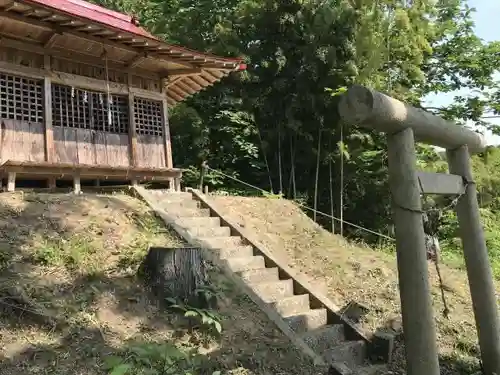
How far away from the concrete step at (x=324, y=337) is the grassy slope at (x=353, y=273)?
0.65m

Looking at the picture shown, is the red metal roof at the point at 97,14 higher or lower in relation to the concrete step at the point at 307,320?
higher

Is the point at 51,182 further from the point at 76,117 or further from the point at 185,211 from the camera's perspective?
the point at 185,211

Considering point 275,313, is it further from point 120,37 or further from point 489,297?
point 120,37

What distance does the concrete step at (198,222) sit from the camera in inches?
296

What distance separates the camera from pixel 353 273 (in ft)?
27.4

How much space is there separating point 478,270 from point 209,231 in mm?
3921

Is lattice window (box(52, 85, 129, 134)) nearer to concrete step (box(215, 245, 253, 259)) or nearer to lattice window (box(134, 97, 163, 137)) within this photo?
lattice window (box(134, 97, 163, 137))

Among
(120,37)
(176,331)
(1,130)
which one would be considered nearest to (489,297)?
(176,331)

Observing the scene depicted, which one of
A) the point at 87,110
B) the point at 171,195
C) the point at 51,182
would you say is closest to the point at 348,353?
the point at 171,195

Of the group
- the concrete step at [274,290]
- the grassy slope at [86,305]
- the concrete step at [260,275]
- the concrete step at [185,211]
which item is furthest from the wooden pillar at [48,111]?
the concrete step at [274,290]

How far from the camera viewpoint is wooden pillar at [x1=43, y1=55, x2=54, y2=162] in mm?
8812

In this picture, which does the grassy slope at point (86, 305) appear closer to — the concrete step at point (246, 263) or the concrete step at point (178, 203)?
the concrete step at point (246, 263)

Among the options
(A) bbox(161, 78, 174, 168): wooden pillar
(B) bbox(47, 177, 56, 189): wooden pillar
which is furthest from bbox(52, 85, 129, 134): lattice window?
(B) bbox(47, 177, 56, 189): wooden pillar

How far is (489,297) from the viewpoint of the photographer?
5.95m
